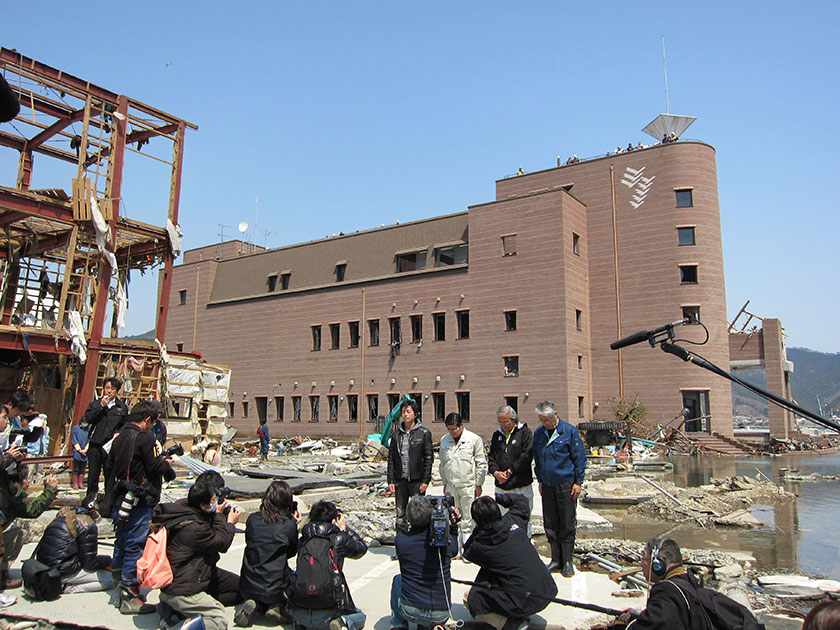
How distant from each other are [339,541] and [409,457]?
105 inches

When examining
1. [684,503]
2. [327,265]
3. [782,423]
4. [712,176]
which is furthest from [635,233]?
[684,503]

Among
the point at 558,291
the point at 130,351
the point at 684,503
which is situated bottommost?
the point at 684,503

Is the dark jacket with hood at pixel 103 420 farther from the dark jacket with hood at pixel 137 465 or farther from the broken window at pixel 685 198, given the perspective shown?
the broken window at pixel 685 198

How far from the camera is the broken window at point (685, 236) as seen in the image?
33.5 metres

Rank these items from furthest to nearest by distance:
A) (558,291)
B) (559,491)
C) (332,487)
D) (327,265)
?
(327,265)
(558,291)
(332,487)
(559,491)

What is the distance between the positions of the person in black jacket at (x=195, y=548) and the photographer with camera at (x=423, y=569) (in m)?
1.48

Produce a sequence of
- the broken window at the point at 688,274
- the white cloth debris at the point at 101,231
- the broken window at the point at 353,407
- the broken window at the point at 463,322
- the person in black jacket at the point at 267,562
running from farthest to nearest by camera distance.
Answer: the broken window at the point at 353,407, the broken window at the point at 463,322, the broken window at the point at 688,274, the white cloth debris at the point at 101,231, the person in black jacket at the point at 267,562

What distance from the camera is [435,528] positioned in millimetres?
4988

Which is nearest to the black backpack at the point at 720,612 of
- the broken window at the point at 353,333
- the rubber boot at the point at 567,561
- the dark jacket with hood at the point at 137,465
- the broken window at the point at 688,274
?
the rubber boot at the point at 567,561

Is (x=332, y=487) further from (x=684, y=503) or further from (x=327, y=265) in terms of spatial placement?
(x=327, y=265)

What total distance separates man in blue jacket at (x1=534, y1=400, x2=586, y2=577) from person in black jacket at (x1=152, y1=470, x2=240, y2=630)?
3468 millimetres

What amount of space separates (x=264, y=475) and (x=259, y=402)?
28224 millimetres

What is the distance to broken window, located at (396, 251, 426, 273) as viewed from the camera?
38.3 metres

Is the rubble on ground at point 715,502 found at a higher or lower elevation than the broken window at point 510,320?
lower
